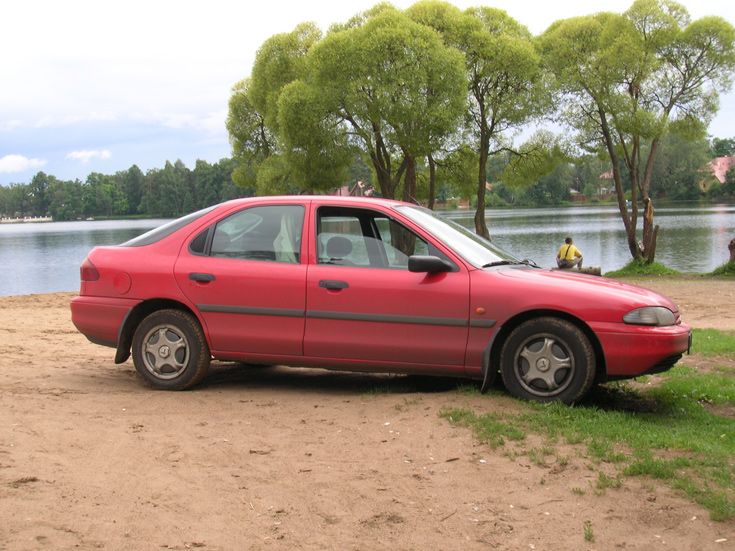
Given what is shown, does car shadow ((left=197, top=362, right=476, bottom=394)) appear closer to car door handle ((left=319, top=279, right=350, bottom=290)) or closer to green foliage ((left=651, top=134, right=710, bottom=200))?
car door handle ((left=319, top=279, right=350, bottom=290))

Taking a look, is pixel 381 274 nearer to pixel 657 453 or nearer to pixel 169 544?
pixel 657 453

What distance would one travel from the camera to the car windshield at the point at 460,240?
261 inches

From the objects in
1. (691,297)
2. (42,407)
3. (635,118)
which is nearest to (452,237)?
(42,407)

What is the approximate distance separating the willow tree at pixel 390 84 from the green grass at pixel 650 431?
1007 inches

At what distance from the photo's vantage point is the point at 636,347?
5.92 m

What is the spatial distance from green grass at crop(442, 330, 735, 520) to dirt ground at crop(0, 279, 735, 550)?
0.43 ft

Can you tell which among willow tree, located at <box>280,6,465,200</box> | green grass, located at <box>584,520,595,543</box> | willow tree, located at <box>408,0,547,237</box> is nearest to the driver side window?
green grass, located at <box>584,520,595,543</box>

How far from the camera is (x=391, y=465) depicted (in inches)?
194

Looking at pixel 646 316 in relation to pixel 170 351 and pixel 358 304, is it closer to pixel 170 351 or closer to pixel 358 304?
pixel 358 304

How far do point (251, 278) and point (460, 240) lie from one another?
1.74m

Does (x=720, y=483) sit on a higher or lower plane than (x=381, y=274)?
lower

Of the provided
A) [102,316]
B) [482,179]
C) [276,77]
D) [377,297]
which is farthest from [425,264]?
[276,77]

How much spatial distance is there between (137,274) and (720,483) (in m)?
4.75

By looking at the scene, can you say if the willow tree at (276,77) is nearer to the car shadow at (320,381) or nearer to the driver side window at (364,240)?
the car shadow at (320,381)
